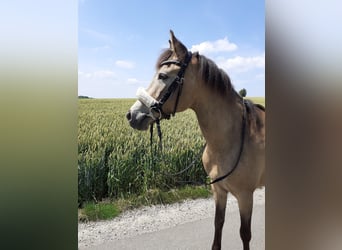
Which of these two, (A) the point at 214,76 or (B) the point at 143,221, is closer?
(A) the point at 214,76

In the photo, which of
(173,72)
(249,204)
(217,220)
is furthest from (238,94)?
(217,220)

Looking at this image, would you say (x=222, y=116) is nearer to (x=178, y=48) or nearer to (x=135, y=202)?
(x=178, y=48)

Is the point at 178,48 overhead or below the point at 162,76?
overhead

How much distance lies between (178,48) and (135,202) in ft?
2.96

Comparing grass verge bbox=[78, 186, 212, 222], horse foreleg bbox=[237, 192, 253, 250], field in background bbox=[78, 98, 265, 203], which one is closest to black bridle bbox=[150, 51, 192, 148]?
field in background bbox=[78, 98, 265, 203]

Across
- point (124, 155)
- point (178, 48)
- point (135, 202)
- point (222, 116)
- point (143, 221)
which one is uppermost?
point (178, 48)

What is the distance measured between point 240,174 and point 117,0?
1.18 metres

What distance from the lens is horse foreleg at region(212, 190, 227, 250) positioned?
1706mm

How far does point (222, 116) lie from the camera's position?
1.71m

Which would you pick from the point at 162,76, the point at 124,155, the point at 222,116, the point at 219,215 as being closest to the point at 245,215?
the point at 219,215

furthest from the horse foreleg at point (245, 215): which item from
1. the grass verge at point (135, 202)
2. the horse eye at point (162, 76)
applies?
the horse eye at point (162, 76)

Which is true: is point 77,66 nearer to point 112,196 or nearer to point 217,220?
point 112,196

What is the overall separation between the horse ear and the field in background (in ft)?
1.16

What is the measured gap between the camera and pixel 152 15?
67.3 inches
